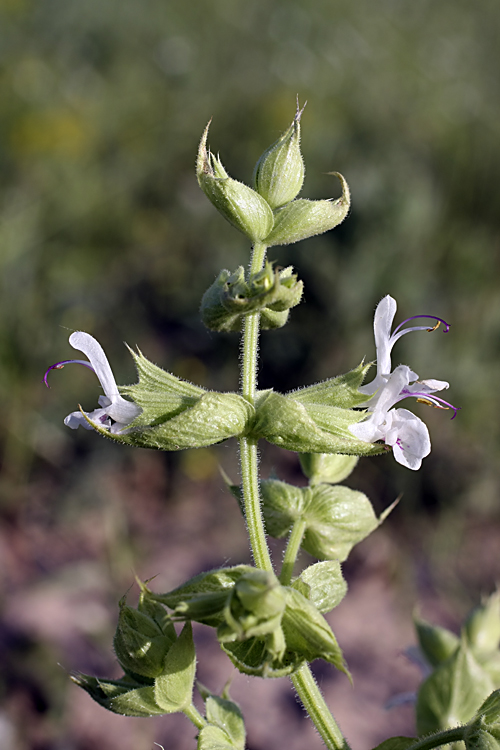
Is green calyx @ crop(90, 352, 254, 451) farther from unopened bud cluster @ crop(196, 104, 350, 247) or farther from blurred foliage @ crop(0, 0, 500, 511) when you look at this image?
blurred foliage @ crop(0, 0, 500, 511)

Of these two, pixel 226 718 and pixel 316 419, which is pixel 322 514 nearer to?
pixel 316 419

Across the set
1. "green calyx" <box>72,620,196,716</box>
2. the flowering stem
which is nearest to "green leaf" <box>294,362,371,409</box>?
the flowering stem

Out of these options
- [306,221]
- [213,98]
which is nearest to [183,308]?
[213,98]

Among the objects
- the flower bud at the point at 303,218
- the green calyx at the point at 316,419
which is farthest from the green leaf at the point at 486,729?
the flower bud at the point at 303,218

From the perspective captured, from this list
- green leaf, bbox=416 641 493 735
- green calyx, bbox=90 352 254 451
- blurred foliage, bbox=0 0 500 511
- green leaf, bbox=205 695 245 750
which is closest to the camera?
green calyx, bbox=90 352 254 451

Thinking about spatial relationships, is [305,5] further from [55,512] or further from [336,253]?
[55,512]

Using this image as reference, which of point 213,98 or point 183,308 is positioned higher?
point 213,98

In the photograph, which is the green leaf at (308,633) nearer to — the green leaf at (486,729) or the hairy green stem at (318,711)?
the hairy green stem at (318,711)
